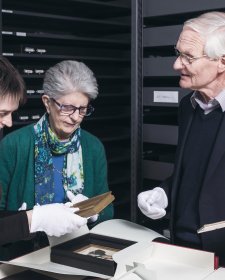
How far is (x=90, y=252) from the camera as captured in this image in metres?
1.45

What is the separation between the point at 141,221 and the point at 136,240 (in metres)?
1.43

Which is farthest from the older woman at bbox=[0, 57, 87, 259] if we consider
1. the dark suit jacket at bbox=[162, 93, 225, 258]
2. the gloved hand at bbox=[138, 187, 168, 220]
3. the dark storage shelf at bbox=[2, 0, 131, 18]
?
the dark storage shelf at bbox=[2, 0, 131, 18]

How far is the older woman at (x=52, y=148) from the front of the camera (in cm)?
225

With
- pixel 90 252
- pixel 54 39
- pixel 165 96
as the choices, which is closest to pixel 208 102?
pixel 165 96

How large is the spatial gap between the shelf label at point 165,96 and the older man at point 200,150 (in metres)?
0.60

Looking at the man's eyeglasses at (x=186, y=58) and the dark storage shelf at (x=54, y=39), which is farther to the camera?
the dark storage shelf at (x=54, y=39)

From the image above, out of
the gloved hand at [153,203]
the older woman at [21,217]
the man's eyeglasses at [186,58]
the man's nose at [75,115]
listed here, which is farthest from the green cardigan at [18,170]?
→ the man's eyeglasses at [186,58]

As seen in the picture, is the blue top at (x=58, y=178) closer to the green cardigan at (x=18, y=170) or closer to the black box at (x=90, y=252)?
the green cardigan at (x=18, y=170)

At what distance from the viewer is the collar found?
1951 millimetres

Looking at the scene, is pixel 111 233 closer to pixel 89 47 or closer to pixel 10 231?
pixel 10 231

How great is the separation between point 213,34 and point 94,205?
0.89 meters

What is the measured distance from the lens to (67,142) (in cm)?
234

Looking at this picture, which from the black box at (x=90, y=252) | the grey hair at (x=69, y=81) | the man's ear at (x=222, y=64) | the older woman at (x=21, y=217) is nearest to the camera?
the black box at (x=90, y=252)

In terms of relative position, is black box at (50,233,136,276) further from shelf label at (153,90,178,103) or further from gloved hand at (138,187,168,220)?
shelf label at (153,90,178,103)
